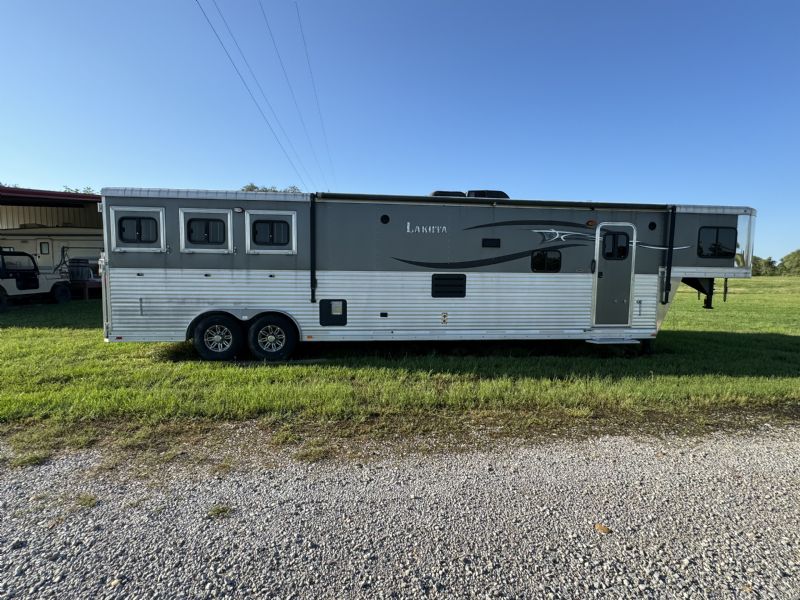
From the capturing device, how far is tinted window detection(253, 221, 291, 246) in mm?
7363

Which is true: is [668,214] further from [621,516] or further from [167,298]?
[167,298]

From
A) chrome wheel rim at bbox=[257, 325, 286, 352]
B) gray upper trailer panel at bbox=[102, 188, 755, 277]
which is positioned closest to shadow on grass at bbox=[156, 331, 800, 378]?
chrome wheel rim at bbox=[257, 325, 286, 352]

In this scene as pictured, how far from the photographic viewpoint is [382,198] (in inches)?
294

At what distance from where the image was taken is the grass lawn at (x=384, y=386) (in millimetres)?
4625

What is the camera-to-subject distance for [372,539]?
2691 mm

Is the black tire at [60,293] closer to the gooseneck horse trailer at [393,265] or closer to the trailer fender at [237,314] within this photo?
the gooseneck horse trailer at [393,265]

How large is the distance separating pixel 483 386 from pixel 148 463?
380cm

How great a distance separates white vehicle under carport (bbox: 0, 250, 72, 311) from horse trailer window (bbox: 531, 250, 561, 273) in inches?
655

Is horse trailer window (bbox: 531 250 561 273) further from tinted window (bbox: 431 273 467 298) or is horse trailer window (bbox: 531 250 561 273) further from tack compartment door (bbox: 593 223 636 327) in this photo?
tinted window (bbox: 431 273 467 298)

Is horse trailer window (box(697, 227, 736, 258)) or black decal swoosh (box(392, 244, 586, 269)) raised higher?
horse trailer window (box(697, 227, 736, 258))

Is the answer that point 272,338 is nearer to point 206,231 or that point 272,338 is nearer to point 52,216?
point 206,231

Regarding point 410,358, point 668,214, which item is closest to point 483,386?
point 410,358

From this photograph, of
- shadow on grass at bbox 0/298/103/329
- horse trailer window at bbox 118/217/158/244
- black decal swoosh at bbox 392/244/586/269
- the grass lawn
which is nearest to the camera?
the grass lawn

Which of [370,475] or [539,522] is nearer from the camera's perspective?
[539,522]
